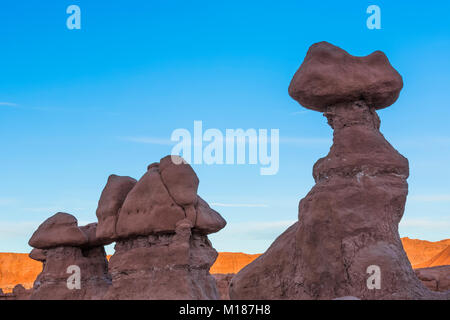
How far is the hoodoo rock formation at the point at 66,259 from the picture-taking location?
15945mm

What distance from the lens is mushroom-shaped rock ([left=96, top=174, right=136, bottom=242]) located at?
43.1 feet

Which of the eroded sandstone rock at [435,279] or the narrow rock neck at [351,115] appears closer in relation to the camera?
the narrow rock neck at [351,115]

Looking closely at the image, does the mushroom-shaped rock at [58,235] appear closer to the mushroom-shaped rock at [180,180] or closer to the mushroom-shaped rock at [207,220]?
the mushroom-shaped rock at [180,180]

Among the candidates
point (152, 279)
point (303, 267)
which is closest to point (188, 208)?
point (152, 279)

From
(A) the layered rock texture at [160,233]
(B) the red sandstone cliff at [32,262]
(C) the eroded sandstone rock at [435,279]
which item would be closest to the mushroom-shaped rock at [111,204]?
(A) the layered rock texture at [160,233]

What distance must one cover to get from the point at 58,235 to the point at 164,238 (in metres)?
5.30

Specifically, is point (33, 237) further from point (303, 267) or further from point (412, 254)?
point (412, 254)

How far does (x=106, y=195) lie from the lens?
44.9ft

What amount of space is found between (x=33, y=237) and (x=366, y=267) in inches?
468

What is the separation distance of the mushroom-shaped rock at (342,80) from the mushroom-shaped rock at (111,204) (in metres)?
6.21

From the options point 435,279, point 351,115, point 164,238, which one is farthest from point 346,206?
point 435,279

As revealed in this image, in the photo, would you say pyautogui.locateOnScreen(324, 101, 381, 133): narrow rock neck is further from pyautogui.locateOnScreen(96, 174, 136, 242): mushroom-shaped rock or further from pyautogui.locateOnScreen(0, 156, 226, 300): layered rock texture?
pyautogui.locateOnScreen(96, 174, 136, 242): mushroom-shaped rock

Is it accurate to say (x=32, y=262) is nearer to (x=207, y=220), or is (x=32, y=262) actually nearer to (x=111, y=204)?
(x=111, y=204)

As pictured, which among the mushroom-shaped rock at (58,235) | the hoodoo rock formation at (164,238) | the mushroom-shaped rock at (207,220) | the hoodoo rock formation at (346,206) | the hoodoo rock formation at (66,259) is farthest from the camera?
the mushroom-shaped rock at (58,235)
